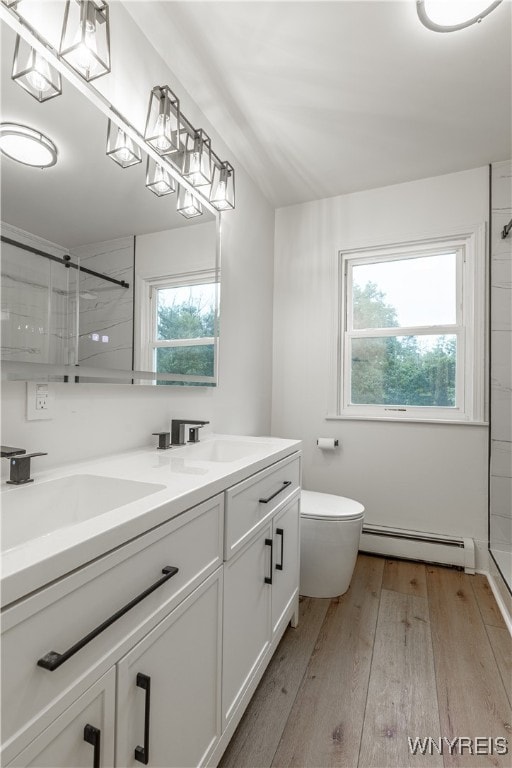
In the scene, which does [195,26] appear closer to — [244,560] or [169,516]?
[169,516]

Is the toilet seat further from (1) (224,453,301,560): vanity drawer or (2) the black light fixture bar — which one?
(2) the black light fixture bar

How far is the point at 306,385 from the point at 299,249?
3.34 feet

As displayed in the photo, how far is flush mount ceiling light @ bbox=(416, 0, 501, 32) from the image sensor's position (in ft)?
4.33

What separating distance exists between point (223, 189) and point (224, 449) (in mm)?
1247

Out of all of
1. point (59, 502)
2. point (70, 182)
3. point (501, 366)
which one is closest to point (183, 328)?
point (70, 182)

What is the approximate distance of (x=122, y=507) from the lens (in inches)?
28.3

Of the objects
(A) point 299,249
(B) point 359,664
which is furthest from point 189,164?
(B) point 359,664

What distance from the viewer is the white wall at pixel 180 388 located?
1.12 m

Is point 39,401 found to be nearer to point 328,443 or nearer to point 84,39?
point 84,39

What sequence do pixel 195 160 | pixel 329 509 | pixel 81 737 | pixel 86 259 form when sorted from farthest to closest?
pixel 329 509
pixel 195 160
pixel 86 259
pixel 81 737

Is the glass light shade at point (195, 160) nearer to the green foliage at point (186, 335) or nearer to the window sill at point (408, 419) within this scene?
the green foliage at point (186, 335)

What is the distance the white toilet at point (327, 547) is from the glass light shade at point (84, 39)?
6.40ft

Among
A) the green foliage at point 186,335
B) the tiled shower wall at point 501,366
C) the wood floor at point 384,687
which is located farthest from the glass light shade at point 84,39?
the tiled shower wall at point 501,366

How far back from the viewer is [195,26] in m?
1.44
